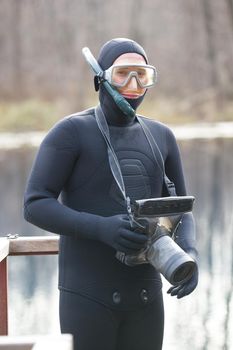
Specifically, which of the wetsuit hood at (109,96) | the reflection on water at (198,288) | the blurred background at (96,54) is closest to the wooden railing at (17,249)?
the wetsuit hood at (109,96)

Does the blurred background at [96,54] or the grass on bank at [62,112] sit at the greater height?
the blurred background at [96,54]

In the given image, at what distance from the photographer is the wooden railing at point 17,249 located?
8.16ft

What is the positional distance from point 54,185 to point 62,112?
28658 millimetres

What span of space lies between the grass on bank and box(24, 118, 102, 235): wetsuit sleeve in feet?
79.8

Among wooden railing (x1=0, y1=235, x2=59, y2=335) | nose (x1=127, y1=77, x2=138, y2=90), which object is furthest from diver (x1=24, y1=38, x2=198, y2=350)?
wooden railing (x1=0, y1=235, x2=59, y2=335)

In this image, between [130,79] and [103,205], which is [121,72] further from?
[103,205]

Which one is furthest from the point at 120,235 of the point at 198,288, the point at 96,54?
the point at 96,54

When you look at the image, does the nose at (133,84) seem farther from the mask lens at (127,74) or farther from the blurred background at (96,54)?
the blurred background at (96,54)

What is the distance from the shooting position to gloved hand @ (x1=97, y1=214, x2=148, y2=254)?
190cm

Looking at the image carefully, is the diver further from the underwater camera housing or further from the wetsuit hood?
the underwater camera housing

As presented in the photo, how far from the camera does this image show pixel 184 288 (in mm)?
1986

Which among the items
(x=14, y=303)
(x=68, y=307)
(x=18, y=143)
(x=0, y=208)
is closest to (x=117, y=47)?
(x=68, y=307)

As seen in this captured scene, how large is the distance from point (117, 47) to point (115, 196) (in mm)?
359

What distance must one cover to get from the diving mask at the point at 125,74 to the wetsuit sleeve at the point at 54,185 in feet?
0.52
